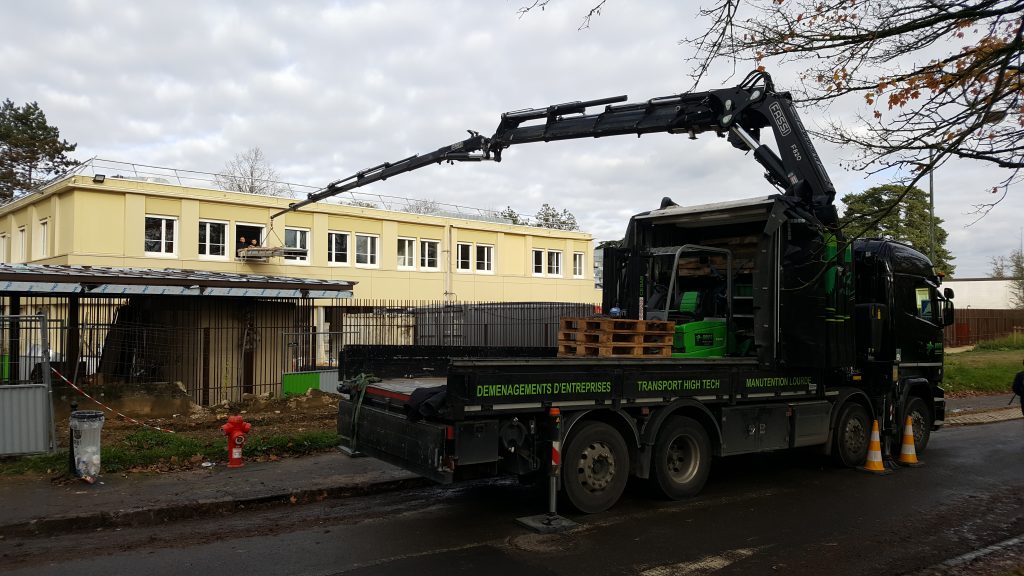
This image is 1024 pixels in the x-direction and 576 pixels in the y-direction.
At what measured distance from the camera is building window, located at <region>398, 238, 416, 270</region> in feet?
112

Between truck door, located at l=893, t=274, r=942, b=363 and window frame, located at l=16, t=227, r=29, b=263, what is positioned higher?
window frame, located at l=16, t=227, r=29, b=263

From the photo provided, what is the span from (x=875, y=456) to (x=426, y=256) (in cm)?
2666

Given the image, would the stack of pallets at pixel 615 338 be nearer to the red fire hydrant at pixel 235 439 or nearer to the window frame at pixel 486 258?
the red fire hydrant at pixel 235 439

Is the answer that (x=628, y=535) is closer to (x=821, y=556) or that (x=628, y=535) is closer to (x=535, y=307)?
(x=821, y=556)

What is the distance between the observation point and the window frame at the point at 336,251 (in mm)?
31438

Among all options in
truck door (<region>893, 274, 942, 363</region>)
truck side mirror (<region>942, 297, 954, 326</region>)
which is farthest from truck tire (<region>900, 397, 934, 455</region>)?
truck side mirror (<region>942, 297, 954, 326</region>)

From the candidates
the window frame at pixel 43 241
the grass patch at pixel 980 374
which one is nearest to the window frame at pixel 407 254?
the window frame at pixel 43 241

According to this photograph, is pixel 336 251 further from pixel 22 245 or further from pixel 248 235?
pixel 22 245

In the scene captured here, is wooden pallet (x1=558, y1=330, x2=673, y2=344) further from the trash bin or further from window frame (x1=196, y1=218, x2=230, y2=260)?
window frame (x1=196, y1=218, x2=230, y2=260)

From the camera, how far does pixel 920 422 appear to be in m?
11.4

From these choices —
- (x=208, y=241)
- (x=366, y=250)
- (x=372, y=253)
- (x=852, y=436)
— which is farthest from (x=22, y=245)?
(x=852, y=436)

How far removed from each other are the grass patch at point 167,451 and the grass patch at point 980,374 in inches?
696

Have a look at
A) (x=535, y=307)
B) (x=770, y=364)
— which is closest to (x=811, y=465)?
(x=770, y=364)

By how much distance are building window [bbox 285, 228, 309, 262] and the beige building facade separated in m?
0.04
